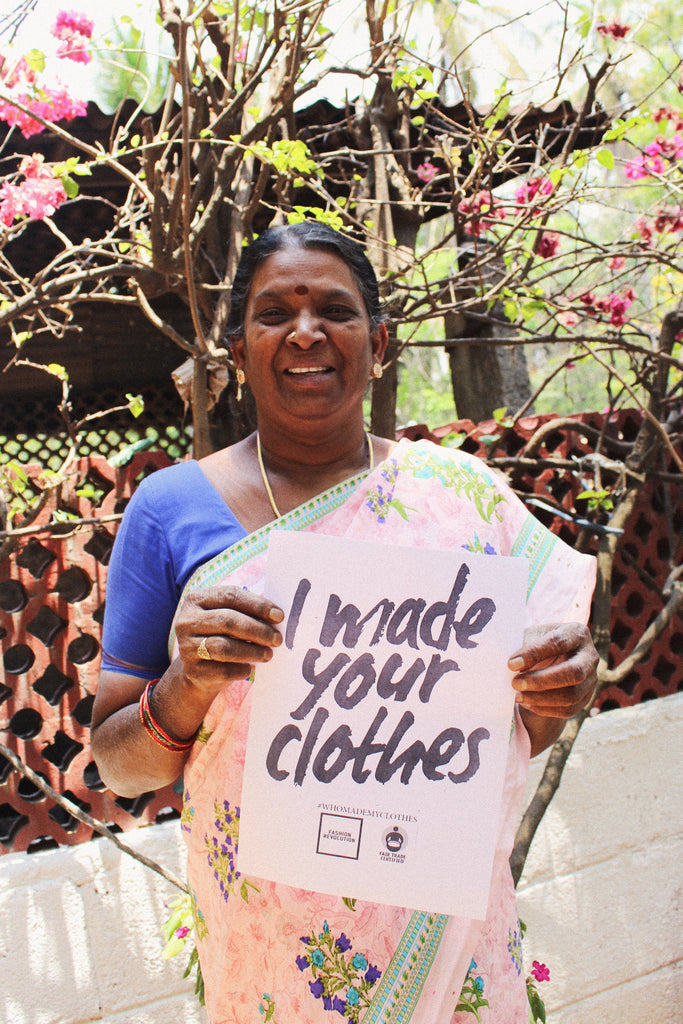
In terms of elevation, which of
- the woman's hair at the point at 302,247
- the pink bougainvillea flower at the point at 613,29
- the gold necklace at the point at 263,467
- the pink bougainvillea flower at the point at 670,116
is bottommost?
the gold necklace at the point at 263,467

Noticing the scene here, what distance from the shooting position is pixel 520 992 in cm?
137

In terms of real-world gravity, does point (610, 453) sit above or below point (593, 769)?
above

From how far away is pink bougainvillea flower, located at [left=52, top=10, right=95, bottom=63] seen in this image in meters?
2.60

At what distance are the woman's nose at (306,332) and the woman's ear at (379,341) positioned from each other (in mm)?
193

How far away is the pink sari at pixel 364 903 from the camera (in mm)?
1271

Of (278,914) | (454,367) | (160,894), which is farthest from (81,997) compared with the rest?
(454,367)

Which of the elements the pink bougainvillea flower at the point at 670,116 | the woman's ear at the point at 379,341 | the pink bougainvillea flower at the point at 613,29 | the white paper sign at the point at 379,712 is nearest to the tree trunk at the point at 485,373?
the pink bougainvillea flower at the point at 670,116

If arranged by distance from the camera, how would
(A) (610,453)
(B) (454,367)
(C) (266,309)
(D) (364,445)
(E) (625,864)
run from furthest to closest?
(B) (454,367), (A) (610,453), (E) (625,864), (D) (364,445), (C) (266,309)

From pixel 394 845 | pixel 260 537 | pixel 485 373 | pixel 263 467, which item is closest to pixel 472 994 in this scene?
pixel 394 845

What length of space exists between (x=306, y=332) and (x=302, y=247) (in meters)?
0.18

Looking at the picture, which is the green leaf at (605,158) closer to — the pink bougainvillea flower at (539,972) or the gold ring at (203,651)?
the gold ring at (203,651)

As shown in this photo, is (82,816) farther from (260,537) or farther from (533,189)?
(533,189)

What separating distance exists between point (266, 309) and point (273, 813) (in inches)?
32.6

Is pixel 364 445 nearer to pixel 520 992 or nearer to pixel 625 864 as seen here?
pixel 520 992
